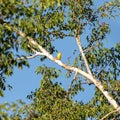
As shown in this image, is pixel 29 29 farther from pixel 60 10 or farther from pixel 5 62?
pixel 60 10

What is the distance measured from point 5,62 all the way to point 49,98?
33.4ft

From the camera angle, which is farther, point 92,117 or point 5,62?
point 92,117

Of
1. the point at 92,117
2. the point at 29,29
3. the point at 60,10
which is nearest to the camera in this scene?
the point at 29,29

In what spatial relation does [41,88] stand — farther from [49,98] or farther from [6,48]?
[6,48]

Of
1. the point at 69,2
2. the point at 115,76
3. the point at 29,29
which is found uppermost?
the point at 69,2

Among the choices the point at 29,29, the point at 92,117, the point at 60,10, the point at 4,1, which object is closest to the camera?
the point at 4,1

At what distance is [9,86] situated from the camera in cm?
1650

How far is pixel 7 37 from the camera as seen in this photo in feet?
51.3

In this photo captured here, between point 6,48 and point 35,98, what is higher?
point 35,98

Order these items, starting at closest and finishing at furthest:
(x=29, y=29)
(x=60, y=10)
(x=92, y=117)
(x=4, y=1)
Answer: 1. (x=4, y=1)
2. (x=29, y=29)
3. (x=60, y=10)
4. (x=92, y=117)

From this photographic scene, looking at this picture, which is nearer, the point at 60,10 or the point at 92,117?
the point at 60,10

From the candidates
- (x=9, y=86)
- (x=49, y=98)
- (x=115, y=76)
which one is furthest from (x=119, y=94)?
(x=9, y=86)

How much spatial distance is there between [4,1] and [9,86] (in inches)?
117

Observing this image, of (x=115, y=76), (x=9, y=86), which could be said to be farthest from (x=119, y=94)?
(x=9, y=86)
